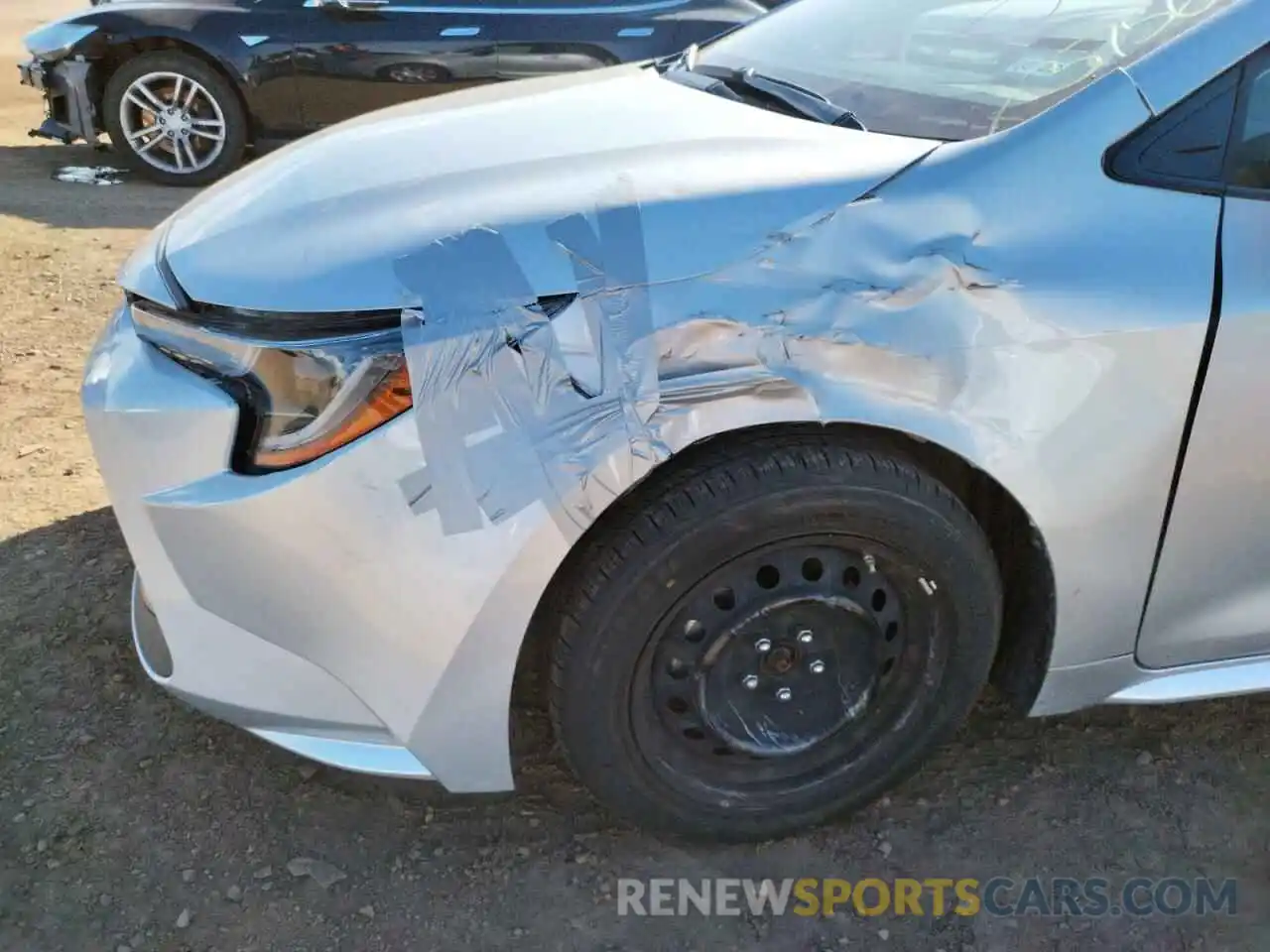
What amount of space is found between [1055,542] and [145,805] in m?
1.78

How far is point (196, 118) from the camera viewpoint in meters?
6.37

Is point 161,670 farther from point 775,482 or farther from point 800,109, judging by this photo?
point 800,109

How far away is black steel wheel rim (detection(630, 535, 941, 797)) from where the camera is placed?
1.83 metres

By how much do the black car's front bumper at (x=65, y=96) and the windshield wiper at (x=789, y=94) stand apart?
505 cm

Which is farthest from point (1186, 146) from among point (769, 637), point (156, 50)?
point (156, 50)

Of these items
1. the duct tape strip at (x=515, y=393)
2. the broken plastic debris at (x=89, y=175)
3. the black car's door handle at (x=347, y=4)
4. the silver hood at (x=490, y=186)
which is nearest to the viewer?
the duct tape strip at (x=515, y=393)

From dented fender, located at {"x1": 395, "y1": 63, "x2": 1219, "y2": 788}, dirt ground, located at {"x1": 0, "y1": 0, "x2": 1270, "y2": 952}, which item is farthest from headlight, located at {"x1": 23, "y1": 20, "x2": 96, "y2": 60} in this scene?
dented fender, located at {"x1": 395, "y1": 63, "x2": 1219, "y2": 788}

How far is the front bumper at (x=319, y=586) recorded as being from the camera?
5.33 feet

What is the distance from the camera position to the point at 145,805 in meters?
2.14

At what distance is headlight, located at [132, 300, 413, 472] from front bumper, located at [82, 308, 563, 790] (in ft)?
0.09

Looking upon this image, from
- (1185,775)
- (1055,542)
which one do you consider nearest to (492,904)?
(1055,542)

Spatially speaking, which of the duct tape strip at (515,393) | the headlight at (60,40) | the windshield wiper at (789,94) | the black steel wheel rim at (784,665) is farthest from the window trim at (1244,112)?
the headlight at (60,40)

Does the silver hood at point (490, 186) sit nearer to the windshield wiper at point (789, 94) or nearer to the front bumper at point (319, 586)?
the windshield wiper at point (789, 94)

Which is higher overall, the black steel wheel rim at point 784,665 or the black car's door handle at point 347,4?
the black car's door handle at point 347,4
